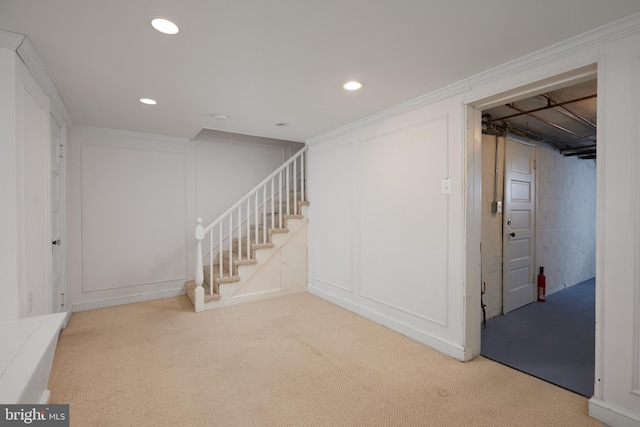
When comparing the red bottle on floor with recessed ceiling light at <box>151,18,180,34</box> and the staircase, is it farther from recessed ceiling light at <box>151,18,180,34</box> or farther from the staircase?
recessed ceiling light at <box>151,18,180,34</box>

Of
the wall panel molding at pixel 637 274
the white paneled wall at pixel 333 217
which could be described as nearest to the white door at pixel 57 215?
the white paneled wall at pixel 333 217

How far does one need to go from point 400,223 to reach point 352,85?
4.81 ft

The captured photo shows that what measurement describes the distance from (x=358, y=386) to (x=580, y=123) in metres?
4.21

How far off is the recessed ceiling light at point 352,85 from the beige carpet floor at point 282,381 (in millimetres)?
2386

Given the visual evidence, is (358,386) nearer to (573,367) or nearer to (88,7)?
(573,367)

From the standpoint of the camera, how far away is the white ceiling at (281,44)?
5.24 feet

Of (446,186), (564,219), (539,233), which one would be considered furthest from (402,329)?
(564,219)

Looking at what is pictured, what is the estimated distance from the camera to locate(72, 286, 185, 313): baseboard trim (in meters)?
3.89

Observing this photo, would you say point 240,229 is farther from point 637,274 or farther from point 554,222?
point 554,222

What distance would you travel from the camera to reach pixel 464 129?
2.57 meters

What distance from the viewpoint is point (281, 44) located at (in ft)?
6.38

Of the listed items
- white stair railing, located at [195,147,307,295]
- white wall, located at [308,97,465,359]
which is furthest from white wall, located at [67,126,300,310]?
white wall, located at [308,97,465,359]

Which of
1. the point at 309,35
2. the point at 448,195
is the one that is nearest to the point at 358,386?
the point at 448,195

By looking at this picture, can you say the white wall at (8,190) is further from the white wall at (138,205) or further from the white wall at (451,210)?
the white wall at (451,210)
